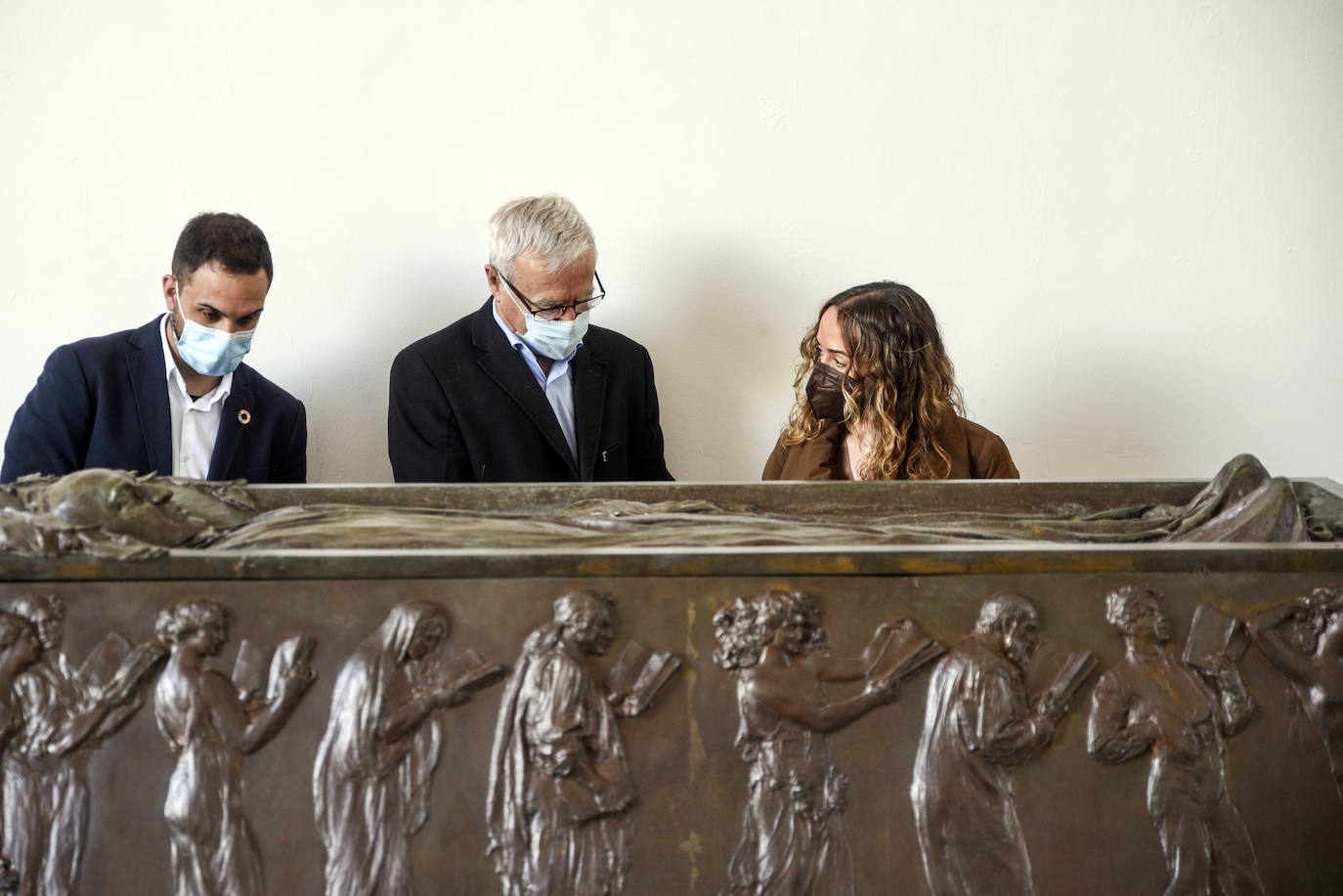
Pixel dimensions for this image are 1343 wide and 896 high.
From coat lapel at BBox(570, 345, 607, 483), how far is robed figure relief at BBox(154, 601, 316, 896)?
4.62 feet

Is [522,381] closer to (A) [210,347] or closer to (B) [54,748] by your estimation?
(A) [210,347]

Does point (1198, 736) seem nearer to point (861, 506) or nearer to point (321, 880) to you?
point (861, 506)

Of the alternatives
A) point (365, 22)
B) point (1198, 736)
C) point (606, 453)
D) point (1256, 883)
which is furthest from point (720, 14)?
point (1256, 883)

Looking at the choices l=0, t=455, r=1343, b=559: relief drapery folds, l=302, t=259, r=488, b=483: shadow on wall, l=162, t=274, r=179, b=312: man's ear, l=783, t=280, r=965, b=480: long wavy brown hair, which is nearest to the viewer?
l=0, t=455, r=1343, b=559: relief drapery folds

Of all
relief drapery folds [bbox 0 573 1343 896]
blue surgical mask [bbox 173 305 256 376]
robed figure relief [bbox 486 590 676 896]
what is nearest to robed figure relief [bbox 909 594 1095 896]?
relief drapery folds [bbox 0 573 1343 896]

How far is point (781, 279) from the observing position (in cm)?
405

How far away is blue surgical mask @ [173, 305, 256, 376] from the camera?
10.6 feet

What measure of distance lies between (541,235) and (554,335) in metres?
0.28

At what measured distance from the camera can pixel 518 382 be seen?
3488 mm

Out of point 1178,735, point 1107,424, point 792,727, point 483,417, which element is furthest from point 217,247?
point 1107,424

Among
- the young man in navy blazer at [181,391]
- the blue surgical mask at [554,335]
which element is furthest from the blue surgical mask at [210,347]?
the blue surgical mask at [554,335]

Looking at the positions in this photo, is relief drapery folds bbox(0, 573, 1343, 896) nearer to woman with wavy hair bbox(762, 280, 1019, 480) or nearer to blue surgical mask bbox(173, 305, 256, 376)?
woman with wavy hair bbox(762, 280, 1019, 480)

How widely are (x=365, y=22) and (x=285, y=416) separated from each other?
4.34ft

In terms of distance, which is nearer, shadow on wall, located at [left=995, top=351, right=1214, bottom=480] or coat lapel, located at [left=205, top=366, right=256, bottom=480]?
coat lapel, located at [left=205, top=366, right=256, bottom=480]
